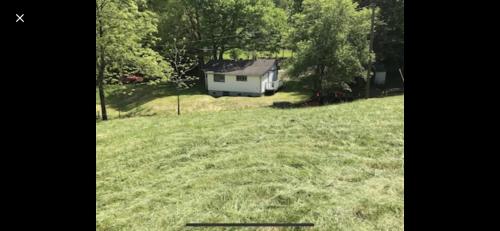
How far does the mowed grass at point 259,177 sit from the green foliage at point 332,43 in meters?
9.93

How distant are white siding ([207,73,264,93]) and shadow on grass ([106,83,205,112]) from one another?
100 cm

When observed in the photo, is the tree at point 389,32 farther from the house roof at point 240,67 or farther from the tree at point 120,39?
the tree at point 120,39

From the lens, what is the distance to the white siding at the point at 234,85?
2270 centimetres

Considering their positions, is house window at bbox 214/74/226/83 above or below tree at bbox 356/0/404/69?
below

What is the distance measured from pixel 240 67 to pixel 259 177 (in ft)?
63.7

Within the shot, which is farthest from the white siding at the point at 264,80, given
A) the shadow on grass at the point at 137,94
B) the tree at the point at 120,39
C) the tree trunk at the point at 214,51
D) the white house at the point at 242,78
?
the tree at the point at 120,39

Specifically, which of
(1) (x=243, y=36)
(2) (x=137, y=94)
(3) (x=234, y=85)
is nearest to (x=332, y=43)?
(3) (x=234, y=85)

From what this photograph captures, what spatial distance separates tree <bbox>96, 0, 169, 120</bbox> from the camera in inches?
525

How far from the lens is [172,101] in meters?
21.2

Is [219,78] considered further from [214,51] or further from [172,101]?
[172,101]

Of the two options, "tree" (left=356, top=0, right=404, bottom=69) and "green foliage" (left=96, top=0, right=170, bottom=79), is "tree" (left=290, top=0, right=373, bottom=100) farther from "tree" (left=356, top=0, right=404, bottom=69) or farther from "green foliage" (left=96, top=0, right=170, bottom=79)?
"green foliage" (left=96, top=0, right=170, bottom=79)

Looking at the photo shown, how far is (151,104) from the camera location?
20.6 meters
